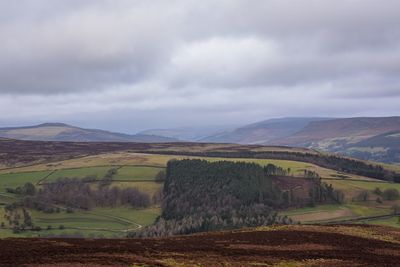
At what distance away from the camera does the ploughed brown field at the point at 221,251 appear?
44000 mm

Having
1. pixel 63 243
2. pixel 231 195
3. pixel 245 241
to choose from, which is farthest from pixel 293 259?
pixel 231 195

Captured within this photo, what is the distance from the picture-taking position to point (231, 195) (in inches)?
7657

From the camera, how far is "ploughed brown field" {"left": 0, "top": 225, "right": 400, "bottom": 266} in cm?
4400

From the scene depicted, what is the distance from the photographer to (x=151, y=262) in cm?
4412

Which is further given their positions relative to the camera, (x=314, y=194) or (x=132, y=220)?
(x=314, y=194)

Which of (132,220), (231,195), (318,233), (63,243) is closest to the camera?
(63,243)

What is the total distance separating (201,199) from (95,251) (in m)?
149

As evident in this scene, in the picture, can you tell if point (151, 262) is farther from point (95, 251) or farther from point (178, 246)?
point (178, 246)

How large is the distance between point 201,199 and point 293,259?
488ft

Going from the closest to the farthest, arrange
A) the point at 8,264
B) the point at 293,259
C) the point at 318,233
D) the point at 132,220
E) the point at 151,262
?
the point at 8,264 < the point at 151,262 < the point at 293,259 < the point at 318,233 < the point at 132,220

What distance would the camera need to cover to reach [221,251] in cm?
5125

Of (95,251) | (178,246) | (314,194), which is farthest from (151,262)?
(314,194)

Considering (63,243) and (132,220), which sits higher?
(63,243)

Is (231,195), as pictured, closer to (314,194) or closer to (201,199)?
(201,199)
